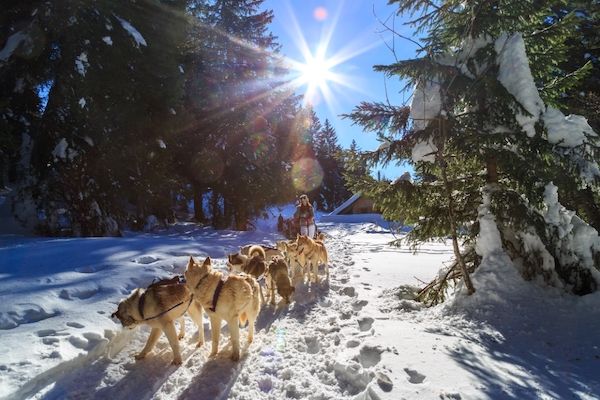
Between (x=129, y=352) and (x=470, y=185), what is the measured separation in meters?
6.27

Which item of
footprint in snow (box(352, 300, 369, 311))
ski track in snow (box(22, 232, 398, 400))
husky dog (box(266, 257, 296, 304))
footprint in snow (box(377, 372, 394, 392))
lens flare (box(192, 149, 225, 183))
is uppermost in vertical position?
lens flare (box(192, 149, 225, 183))

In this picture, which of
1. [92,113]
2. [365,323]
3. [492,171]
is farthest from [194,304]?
[92,113]

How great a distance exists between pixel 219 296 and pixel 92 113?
1175cm

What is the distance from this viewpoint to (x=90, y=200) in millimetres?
11852

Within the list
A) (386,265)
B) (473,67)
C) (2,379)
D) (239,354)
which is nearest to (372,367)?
(239,354)

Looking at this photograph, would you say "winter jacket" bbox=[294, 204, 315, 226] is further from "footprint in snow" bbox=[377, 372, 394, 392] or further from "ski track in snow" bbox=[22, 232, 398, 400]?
"footprint in snow" bbox=[377, 372, 394, 392]

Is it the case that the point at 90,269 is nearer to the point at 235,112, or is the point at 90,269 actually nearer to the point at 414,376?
the point at 414,376

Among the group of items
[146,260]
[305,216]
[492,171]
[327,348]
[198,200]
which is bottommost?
[327,348]

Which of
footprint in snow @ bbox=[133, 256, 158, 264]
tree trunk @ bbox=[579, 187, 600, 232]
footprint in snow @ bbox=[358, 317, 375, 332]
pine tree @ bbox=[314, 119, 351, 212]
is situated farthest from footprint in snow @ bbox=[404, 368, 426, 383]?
pine tree @ bbox=[314, 119, 351, 212]

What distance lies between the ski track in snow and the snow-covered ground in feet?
0.05

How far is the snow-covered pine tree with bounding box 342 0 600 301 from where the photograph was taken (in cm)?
420

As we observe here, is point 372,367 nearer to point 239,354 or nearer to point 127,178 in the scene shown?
point 239,354

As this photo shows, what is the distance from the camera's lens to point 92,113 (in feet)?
38.4

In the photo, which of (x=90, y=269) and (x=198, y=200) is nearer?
(x=90, y=269)
